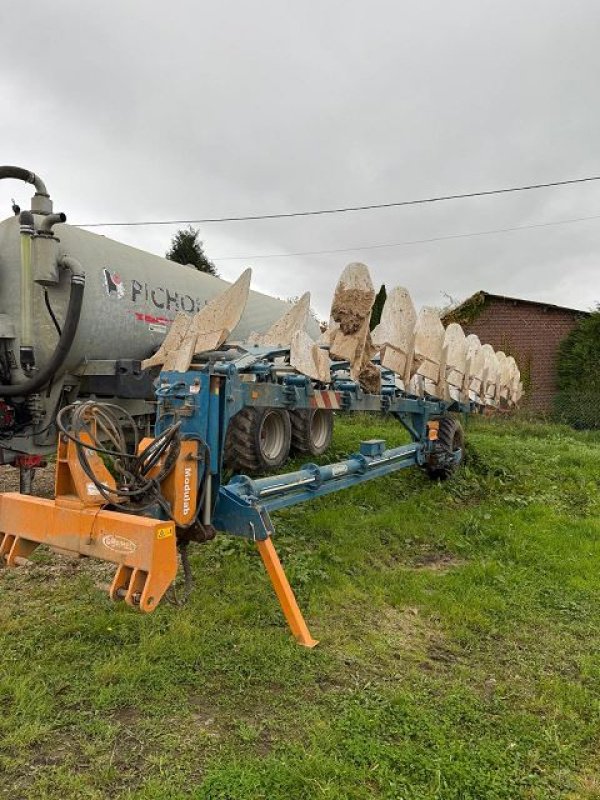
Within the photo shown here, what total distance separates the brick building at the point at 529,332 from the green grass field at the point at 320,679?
15.3 m

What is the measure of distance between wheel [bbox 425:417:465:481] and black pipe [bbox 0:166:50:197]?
5.20 meters

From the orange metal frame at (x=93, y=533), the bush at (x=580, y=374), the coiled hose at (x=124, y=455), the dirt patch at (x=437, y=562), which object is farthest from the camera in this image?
the bush at (x=580, y=374)

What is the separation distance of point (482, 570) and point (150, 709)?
3011mm

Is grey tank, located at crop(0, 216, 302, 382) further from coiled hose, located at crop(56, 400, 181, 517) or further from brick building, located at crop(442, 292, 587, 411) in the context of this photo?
brick building, located at crop(442, 292, 587, 411)

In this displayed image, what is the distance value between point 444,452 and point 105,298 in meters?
4.40

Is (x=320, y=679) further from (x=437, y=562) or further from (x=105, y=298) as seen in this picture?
(x=105, y=298)

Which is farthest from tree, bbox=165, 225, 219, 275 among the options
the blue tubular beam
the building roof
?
the blue tubular beam

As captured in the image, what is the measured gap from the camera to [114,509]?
10.6 feet

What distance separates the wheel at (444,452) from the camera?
746cm

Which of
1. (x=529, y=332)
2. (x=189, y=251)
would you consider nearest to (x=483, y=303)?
(x=529, y=332)

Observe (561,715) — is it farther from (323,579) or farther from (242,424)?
(242,424)

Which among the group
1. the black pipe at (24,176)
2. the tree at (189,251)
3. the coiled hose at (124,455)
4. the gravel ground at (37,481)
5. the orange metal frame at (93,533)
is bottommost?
the gravel ground at (37,481)

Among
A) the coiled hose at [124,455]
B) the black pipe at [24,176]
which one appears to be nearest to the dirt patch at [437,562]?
the coiled hose at [124,455]

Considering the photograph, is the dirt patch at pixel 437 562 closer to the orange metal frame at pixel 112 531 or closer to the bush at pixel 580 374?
the orange metal frame at pixel 112 531
